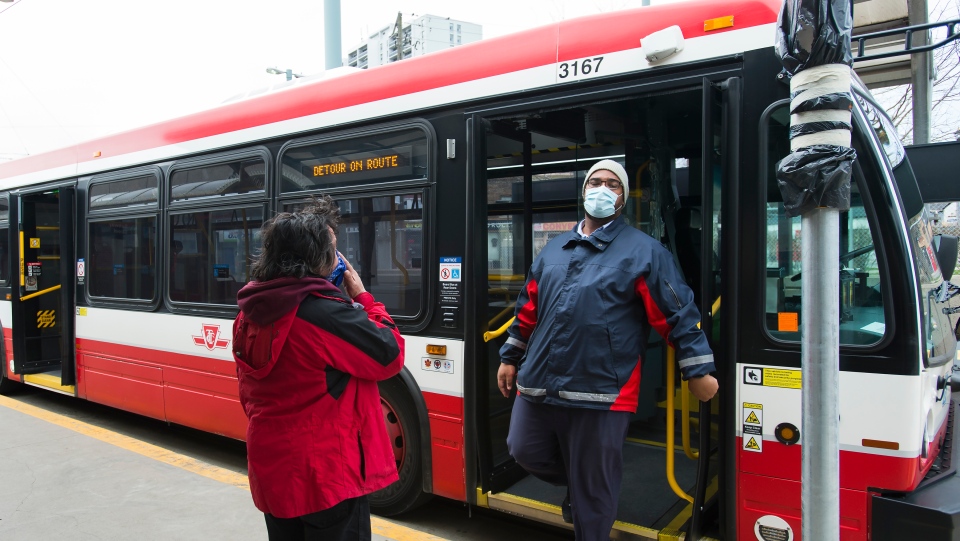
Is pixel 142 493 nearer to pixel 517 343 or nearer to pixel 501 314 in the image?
pixel 501 314

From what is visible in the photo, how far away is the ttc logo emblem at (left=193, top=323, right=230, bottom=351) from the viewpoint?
5.06 metres

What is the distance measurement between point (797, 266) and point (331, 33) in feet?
29.8

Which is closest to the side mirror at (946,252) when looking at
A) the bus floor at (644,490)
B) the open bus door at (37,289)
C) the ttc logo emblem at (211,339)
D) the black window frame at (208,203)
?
the bus floor at (644,490)

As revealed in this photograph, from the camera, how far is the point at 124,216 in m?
6.10

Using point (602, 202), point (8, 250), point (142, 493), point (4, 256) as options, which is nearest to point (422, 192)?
point (602, 202)

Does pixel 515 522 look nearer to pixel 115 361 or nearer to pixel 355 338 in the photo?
pixel 355 338

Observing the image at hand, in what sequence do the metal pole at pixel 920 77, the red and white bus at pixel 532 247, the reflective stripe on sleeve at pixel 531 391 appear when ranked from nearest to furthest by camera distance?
the red and white bus at pixel 532 247
the reflective stripe on sleeve at pixel 531 391
the metal pole at pixel 920 77

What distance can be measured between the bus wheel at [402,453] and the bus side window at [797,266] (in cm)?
217

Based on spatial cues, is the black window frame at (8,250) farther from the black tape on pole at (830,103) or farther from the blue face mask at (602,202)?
the black tape on pole at (830,103)

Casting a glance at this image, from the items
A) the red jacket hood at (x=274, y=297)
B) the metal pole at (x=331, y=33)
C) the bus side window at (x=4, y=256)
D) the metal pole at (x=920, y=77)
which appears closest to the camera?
the red jacket hood at (x=274, y=297)

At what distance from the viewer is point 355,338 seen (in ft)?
7.09

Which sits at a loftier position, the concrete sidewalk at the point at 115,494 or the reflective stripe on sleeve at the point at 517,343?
the reflective stripe on sleeve at the point at 517,343

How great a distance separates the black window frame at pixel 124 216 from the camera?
570 cm

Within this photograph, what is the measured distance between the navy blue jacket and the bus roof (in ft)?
3.10
